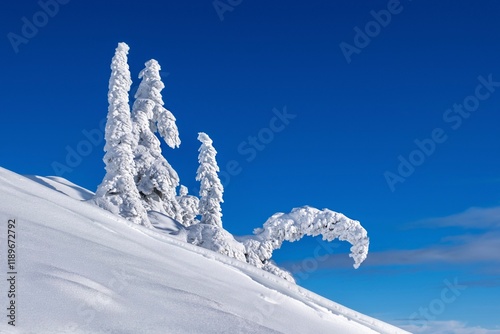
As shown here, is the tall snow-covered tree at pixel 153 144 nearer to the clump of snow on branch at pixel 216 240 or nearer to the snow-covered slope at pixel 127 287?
the clump of snow on branch at pixel 216 240

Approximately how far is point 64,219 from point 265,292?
4.69 m

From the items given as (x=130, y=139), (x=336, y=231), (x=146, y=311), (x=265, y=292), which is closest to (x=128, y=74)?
(x=130, y=139)

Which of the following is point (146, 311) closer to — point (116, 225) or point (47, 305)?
point (47, 305)

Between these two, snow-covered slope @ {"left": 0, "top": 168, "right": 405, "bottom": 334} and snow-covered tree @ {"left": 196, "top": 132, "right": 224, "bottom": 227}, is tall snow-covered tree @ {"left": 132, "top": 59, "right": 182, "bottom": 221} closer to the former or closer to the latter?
snow-covered tree @ {"left": 196, "top": 132, "right": 224, "bottom": 227}

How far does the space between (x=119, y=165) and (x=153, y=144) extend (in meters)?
5.73

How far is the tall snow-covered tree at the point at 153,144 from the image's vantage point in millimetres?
28219

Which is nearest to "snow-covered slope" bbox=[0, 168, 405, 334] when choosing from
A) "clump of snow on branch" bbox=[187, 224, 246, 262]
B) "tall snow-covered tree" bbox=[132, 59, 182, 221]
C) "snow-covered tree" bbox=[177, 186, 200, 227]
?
"clump of snow on branch" bbox=[187, 224, 246, 262]

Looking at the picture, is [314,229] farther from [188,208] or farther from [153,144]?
[188,208]

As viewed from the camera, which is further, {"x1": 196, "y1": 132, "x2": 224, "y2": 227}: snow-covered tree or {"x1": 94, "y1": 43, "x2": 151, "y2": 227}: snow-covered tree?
{"x1": 196, "y1": 132, "x2": 224, "y2": 227}: snow-covered tree

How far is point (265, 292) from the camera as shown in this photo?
11.1m

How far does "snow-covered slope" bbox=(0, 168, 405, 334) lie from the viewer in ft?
22.8

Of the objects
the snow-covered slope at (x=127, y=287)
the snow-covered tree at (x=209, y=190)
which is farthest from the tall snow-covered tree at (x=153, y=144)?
the snow-covered slope at (x=127, y=287)

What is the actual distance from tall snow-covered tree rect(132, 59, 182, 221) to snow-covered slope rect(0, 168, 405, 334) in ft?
46.3

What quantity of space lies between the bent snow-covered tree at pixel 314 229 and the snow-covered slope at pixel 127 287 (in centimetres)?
946
